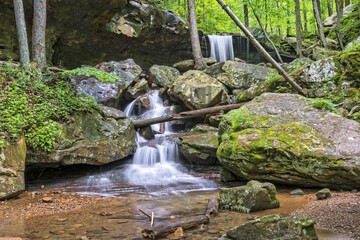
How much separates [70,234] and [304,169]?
457 centimetres

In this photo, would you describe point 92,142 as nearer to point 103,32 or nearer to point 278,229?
point 278,229

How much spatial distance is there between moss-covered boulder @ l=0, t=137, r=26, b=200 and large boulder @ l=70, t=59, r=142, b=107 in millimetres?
5061

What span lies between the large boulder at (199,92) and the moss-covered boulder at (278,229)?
27.4 feet

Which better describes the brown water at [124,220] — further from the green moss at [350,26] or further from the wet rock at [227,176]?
the green moss at [350,26]

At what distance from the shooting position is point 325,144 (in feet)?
17.6

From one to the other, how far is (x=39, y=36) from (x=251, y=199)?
9.12m

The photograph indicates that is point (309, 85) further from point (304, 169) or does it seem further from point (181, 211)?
point (181, 211)

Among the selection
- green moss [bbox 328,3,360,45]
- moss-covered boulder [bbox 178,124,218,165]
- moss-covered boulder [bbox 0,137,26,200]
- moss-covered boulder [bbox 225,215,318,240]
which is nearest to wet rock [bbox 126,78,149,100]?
moss-covered boulder [bbox 178,124,218,165]

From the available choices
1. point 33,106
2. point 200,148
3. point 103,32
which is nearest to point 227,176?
point 200,148

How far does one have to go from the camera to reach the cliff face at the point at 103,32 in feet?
40.8

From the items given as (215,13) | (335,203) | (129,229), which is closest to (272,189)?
(335,203)

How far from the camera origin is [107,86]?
38.6 feet

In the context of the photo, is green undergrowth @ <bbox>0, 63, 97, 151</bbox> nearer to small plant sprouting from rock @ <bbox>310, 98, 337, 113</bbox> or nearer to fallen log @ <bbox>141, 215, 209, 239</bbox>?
fallen log @ <bbox>141, 215, 209, 239</bbox>

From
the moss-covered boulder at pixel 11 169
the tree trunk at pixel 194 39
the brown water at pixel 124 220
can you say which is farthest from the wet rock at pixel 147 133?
the tree trunk at pixel 194 39
